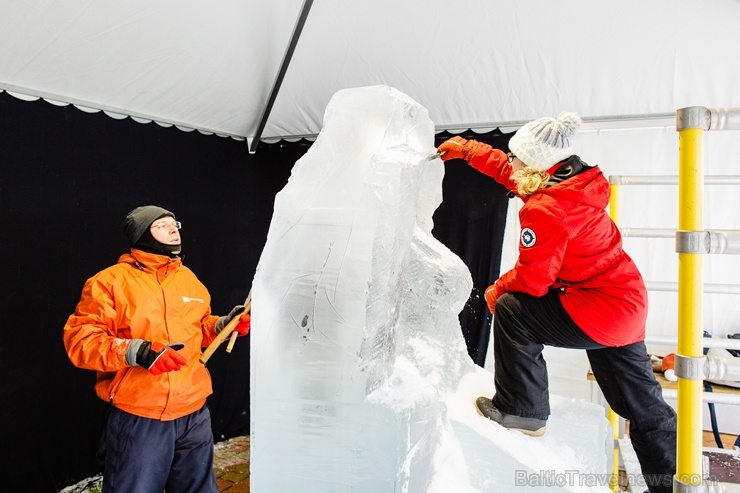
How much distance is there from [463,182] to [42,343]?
2.33m

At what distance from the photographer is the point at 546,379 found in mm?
1416

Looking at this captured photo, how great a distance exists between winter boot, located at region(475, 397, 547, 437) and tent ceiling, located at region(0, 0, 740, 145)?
165 centimetres

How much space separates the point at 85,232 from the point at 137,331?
1161 mm

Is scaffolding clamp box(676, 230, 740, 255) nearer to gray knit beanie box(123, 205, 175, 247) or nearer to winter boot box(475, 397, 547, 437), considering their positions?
winter boot box(475, 397, 547, 437)

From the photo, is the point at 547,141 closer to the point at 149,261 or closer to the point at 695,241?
the point at 695,241

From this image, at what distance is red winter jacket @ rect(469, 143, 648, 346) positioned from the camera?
1302 millimetres

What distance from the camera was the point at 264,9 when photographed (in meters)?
2.27

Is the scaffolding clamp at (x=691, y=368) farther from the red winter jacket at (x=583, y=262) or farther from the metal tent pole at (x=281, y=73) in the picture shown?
the metal tent pole at (x=281, y=73)

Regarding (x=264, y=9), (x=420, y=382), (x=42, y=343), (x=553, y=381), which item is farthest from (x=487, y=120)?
(x=42, y=343)

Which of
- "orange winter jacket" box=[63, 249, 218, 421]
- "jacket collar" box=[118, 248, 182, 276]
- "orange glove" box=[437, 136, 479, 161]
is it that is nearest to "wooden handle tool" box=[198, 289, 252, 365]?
"orange winter jacket" box=[63, 249, 218, 421]

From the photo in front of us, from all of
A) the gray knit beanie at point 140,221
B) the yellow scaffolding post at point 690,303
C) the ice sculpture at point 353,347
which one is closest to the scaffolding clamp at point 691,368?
the yellow scaffolding post at point 690,303

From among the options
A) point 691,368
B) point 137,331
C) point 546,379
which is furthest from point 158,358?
point 691,368

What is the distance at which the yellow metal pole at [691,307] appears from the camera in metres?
1.06

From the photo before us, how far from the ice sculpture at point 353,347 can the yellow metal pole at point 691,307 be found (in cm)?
27
